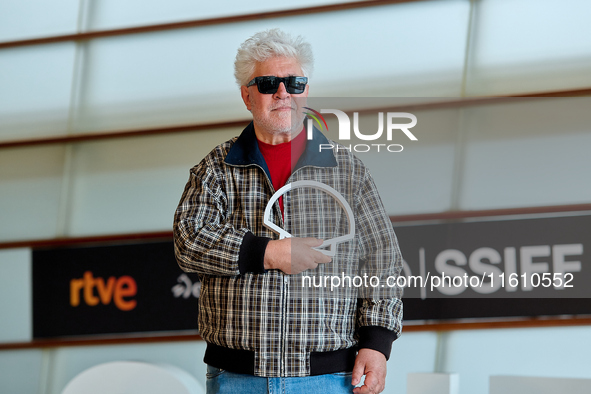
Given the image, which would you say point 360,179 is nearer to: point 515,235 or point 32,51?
point 515,235

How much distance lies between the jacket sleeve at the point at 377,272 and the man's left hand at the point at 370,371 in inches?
0.7

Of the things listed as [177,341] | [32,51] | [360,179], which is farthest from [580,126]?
[32,51]

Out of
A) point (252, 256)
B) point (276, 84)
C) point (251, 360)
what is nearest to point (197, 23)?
point (276, 84)

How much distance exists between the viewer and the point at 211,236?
1.29 metres

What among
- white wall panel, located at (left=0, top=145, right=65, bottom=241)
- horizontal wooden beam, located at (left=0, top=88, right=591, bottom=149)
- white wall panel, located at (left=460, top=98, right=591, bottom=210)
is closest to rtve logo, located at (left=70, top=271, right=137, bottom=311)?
white wall panel, located at (left=0, top=145, right=65, bottom=241)

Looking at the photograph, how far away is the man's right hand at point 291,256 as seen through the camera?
1.27 metres

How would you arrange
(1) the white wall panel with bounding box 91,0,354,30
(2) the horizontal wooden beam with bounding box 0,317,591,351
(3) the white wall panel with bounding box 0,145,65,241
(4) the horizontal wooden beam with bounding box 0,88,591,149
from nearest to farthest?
(2) the horizontal wooden beam with bounding box 0,317,591,351
(4) the horizontal wooden beam with bounding box 0,88,591,149
(1) the white wall panel with bounding box 91,0,354,30
(3) the white wall panel with bounding box 0,145,65,241

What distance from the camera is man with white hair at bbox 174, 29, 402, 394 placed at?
→ 1279mm

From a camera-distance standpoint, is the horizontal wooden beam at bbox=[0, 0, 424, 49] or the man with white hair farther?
the horizontal wooden beam at bbox=[0, 0, 424, 49]

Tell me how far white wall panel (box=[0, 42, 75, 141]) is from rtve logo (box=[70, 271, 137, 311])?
77 centimetres

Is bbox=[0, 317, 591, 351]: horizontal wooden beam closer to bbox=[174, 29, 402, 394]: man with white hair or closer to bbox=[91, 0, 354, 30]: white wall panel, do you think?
bbox=[174, 29, 402, 394]: man with white hair

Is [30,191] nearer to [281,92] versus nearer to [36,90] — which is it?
[36,90]

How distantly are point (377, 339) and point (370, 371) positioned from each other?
7cm

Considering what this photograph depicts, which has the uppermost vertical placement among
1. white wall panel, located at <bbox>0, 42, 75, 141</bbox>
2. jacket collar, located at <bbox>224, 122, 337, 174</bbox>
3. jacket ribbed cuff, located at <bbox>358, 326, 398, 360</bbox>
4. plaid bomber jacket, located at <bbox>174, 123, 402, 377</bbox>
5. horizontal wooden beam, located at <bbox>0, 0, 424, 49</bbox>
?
horizontal wooden beam, located at <bbox>0, 0, 424, 49</bbox>
